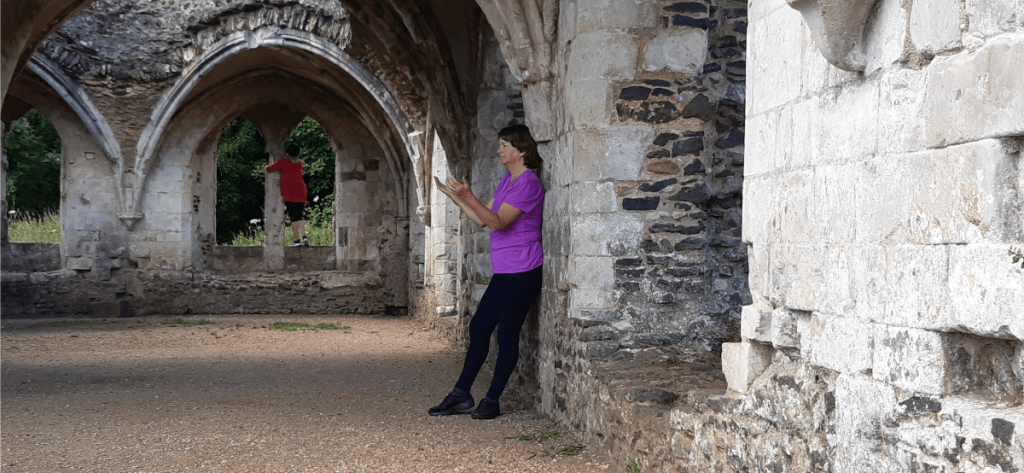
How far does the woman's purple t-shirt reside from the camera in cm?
491

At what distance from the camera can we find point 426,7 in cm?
757

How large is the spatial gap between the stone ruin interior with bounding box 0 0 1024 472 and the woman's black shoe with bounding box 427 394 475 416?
405mm

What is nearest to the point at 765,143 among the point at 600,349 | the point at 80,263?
the point at 600,349

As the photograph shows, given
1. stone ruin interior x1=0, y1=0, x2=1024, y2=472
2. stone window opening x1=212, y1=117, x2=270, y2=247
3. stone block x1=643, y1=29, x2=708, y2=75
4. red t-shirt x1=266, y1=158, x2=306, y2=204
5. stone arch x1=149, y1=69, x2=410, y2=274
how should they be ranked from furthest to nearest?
stone window opening x1=212, y1=117, x2=270, y2=247 < red t-shirt x1=266, y1=158, x2=306, y2=204 < stone arch x1=149, y1=69, x2=410, y2=274 < stone block x1=643, y1=29, x2=708, y2=75 < stone ruin interior x1=0, y1=0, x2=1024, y2=472

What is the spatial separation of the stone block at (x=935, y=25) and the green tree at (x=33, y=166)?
66.5 feet

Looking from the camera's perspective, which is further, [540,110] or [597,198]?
[540,110]

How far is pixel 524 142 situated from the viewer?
5.08 m

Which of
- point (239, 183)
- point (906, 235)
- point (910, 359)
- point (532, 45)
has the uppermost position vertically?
point (239, 183)

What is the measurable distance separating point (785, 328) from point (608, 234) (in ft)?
6.55

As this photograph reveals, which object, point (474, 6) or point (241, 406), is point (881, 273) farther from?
point (474, 6)

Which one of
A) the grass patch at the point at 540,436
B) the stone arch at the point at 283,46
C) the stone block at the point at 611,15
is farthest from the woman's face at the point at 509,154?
the stone arch at the point at 283,46

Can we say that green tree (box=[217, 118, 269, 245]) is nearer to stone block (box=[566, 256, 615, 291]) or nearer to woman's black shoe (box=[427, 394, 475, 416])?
woman's black shoe (box=[427, 394, 475, 416])

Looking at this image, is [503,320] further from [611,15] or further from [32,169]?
[32,169]

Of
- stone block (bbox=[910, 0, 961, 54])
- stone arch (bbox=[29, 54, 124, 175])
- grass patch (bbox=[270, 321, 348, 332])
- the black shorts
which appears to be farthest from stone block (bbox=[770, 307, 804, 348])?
the black shorts
